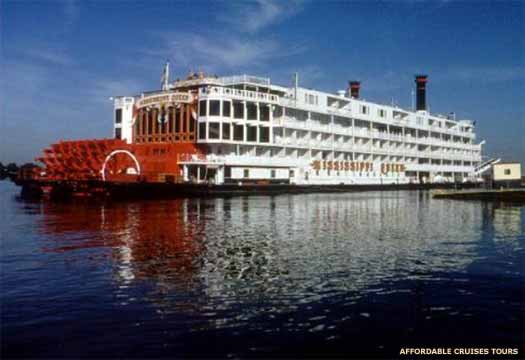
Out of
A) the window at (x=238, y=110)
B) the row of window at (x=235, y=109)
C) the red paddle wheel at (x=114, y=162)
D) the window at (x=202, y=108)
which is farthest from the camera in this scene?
the window at (x=238, y=110)

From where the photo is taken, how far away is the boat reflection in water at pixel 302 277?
8172 mm

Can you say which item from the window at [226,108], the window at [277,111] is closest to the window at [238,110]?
the window at [226,108]

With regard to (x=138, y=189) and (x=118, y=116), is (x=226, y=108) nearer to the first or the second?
(x=138, y=189)

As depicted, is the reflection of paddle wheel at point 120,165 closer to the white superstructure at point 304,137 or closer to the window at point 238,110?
the white superstructure at point 304,137

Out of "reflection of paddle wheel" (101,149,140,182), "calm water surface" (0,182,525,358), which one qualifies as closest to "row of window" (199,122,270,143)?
"reflection of paddle wheel" (101,149,140,182)

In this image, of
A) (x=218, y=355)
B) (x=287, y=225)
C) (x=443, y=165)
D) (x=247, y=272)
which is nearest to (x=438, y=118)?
(x=443, y=165)

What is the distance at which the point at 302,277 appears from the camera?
11.8 m

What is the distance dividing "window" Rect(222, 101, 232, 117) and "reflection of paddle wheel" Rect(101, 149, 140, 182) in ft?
28.6

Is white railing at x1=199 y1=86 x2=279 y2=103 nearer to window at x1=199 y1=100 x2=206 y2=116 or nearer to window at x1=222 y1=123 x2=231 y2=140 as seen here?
window at x1=199 y1=100 x2=206 y2=116

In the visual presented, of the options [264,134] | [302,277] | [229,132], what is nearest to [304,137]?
[264,134]

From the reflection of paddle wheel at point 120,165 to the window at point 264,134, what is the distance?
11.8 metres

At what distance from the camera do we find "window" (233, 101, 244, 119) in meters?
46.7

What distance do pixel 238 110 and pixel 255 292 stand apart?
1479 inches

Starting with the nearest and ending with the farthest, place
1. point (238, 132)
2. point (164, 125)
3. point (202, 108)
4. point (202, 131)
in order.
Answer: point (202, 131), point (202, 108), point (238, 132), point (164, 125)
